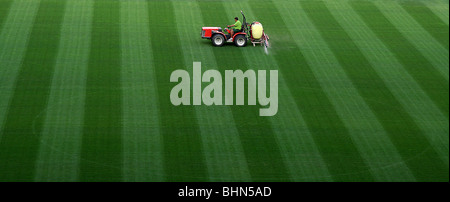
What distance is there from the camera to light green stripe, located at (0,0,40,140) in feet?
97.9

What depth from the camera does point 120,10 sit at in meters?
39.7

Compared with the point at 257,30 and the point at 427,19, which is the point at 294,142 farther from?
the point at 427,19

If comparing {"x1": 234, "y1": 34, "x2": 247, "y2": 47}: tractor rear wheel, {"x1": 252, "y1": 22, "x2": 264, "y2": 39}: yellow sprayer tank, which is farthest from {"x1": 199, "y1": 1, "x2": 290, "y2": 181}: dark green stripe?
{"x1": 252, "y1": 22, "x2": 264, "y2": 39}: yellow sprayer tank

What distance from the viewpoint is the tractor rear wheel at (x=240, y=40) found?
116 feet

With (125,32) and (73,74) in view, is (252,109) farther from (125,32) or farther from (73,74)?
(125,32)

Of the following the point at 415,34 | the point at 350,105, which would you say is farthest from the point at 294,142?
the point at 415,34

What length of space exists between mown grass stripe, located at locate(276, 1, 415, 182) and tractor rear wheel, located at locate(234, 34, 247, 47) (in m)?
2.64

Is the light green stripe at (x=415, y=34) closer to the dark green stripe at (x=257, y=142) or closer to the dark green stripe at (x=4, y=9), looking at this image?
the dark green stripe at (x=257, y=142)

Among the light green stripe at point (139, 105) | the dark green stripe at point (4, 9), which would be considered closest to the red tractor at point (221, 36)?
the light green stripe at point (139, 105)

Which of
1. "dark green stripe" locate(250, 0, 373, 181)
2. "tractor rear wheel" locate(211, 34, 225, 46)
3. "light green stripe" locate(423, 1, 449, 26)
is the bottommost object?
"light green stripe" locate(423, 1, 449, 26)

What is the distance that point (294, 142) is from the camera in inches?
1041

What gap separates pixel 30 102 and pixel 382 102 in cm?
1379

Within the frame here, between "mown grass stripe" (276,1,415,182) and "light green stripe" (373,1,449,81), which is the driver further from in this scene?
"light green stripe" (373,1,449,81)

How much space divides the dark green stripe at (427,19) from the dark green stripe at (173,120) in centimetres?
1306
